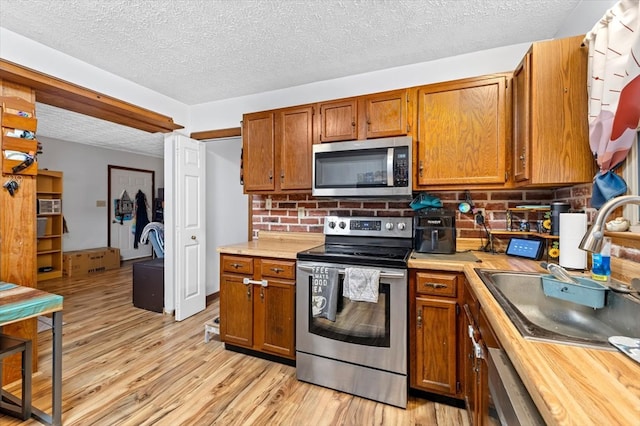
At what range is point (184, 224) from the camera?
3.21m

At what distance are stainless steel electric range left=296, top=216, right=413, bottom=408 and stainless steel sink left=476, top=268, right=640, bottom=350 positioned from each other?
556mm

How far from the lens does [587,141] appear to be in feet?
4.90

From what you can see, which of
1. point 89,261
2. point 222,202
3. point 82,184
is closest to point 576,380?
point 222,202

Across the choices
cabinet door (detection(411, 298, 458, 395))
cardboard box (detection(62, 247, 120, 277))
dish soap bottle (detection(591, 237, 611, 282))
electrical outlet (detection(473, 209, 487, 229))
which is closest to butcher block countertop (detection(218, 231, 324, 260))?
cabinet door (detection(411, 298, 458, 395))

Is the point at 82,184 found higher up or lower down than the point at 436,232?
higher up

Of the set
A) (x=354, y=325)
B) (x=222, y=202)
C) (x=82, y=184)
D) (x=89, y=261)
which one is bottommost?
(x=89, y=261)

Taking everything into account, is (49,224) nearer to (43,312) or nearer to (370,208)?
(43,312)

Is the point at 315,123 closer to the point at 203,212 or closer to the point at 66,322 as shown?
the point at 203,212

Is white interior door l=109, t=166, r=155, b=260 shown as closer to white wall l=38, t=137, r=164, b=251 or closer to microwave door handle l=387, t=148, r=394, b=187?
white wall l=38, t=137, r=164, b=251

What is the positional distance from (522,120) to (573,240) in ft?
2.40

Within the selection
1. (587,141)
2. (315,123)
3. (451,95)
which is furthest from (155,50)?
(587,141)

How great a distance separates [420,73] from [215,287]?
11.8 ft

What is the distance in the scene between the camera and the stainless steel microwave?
203 centimetres

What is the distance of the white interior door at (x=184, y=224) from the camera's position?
3.17 m
